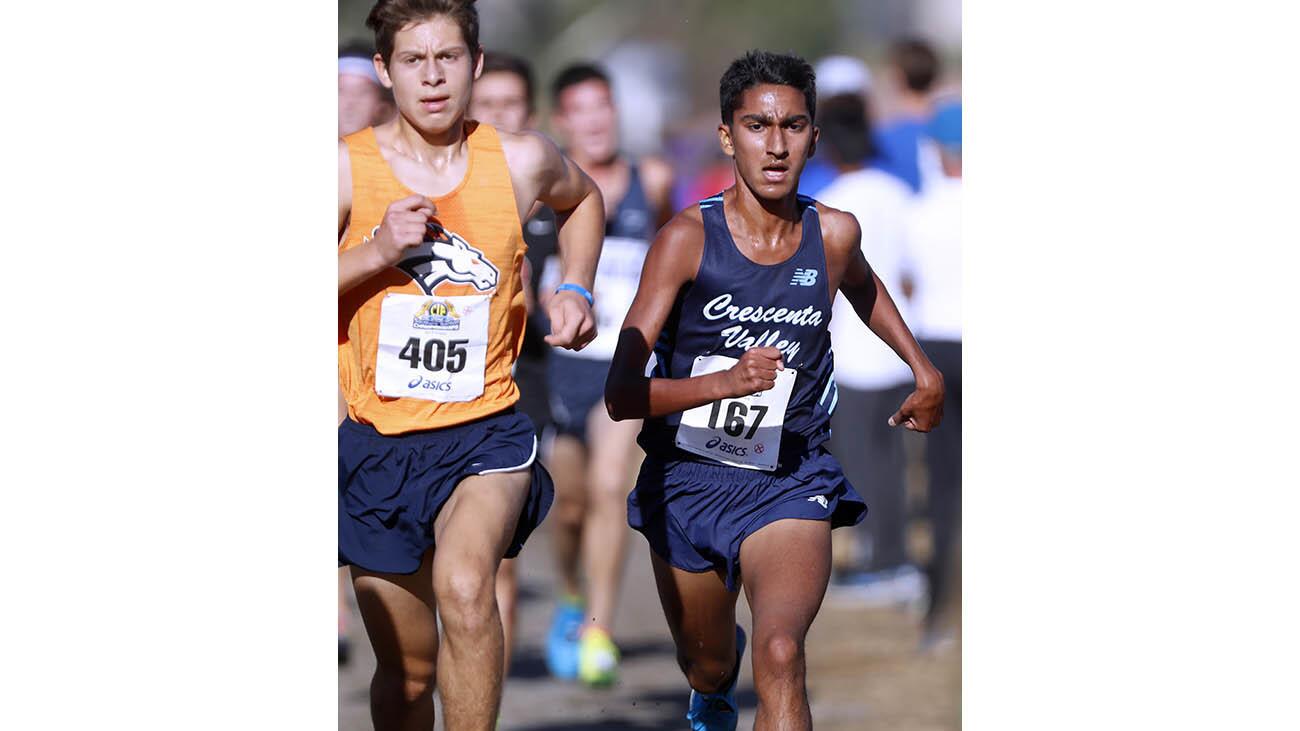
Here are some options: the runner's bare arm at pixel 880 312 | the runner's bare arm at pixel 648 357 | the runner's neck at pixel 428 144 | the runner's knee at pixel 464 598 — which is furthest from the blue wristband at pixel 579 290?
the runner's knee at pixel 464 598

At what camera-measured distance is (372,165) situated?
548 centimetres

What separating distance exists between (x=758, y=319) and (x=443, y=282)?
3.05 ft

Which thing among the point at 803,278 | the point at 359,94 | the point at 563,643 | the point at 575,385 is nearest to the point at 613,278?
the point at 575,385

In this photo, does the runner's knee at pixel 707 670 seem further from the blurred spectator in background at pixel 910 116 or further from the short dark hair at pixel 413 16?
the blurred spectator in background at pixel 910 116

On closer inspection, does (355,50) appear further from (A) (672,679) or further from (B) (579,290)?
(A) (672,679)

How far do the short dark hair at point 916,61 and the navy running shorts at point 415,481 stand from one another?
1887mm

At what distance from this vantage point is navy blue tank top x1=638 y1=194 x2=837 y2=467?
215 inches

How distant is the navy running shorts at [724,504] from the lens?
210 inches

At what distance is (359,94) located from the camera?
5.82 metres

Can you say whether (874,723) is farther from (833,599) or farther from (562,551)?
(562,551)

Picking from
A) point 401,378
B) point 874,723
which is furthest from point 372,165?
point 874,723

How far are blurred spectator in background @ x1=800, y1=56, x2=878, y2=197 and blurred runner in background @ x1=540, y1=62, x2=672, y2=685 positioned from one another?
521mm

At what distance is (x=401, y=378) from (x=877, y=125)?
2175mm

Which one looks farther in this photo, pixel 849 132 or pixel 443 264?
pixel 849 132
